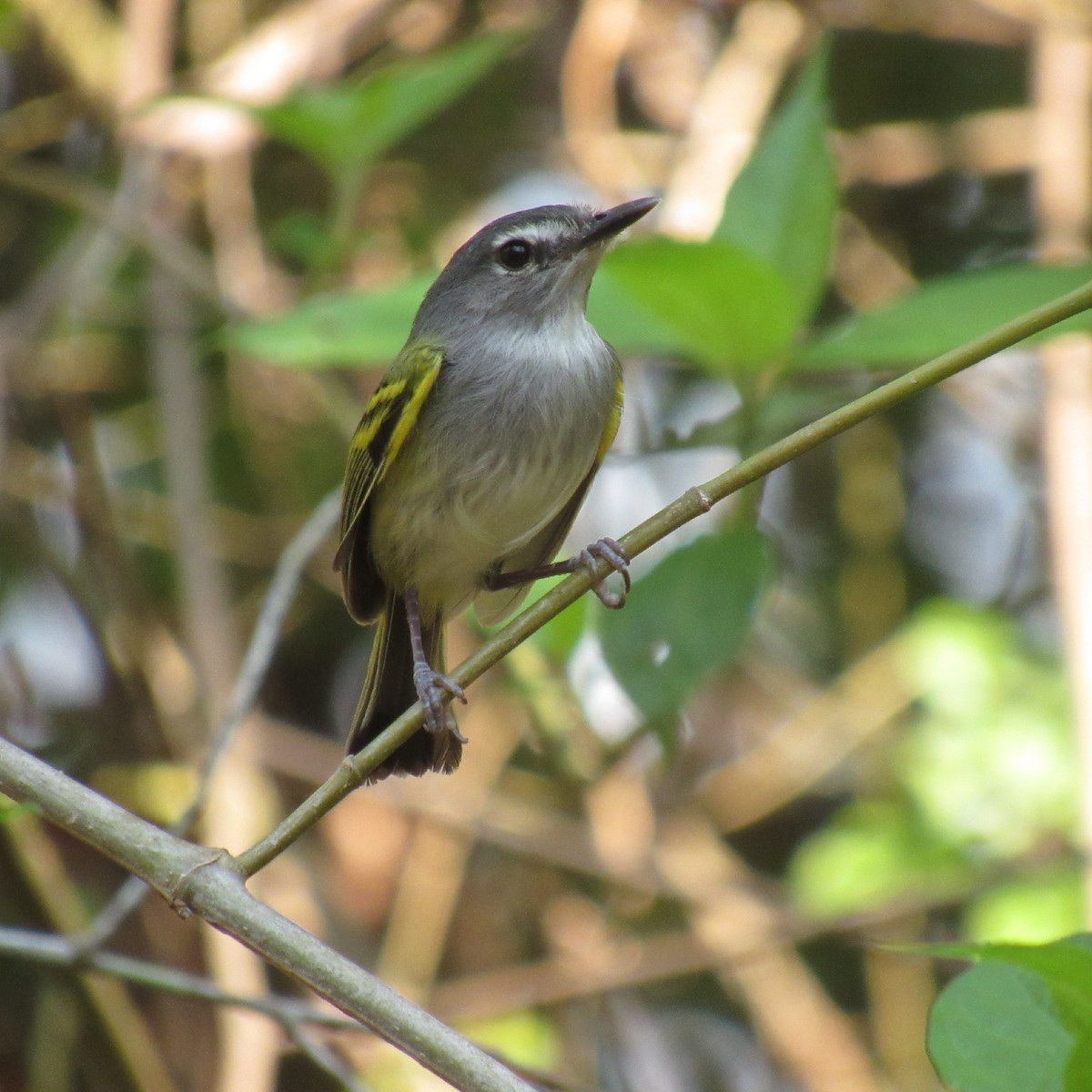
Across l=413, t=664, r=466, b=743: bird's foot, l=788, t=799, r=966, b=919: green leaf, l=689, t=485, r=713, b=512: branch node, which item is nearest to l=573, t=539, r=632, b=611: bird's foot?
l=413, t=664, r=466, b=743: bird's foot

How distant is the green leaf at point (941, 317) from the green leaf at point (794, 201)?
164 millimetres

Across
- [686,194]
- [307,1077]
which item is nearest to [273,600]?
[307,1077]

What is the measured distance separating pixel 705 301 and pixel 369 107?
144 centimetres

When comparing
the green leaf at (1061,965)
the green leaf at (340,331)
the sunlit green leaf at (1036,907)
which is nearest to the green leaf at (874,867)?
the sunlit green leaf at (1036,907)

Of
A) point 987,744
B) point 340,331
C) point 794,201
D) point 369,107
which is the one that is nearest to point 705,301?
point 794,201

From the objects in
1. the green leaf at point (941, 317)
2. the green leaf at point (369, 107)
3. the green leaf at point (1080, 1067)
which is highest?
the green leaf at point (369, 107)

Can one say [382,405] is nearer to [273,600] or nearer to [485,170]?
[273,600]

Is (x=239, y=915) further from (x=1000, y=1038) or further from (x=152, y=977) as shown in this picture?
(x=1000, y=1038)

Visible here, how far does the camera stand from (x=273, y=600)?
2.49 meters

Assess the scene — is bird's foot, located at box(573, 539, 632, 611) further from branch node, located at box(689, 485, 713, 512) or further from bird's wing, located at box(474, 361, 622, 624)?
branch node, located at box(689, 485, 713, 512)

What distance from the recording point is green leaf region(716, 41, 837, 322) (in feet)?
7.94

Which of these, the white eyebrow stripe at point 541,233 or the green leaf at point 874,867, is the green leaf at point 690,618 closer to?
the white eyebrow stripe at point 541,233

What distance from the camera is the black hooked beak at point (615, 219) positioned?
2.86m

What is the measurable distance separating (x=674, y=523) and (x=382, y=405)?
4.52ft
